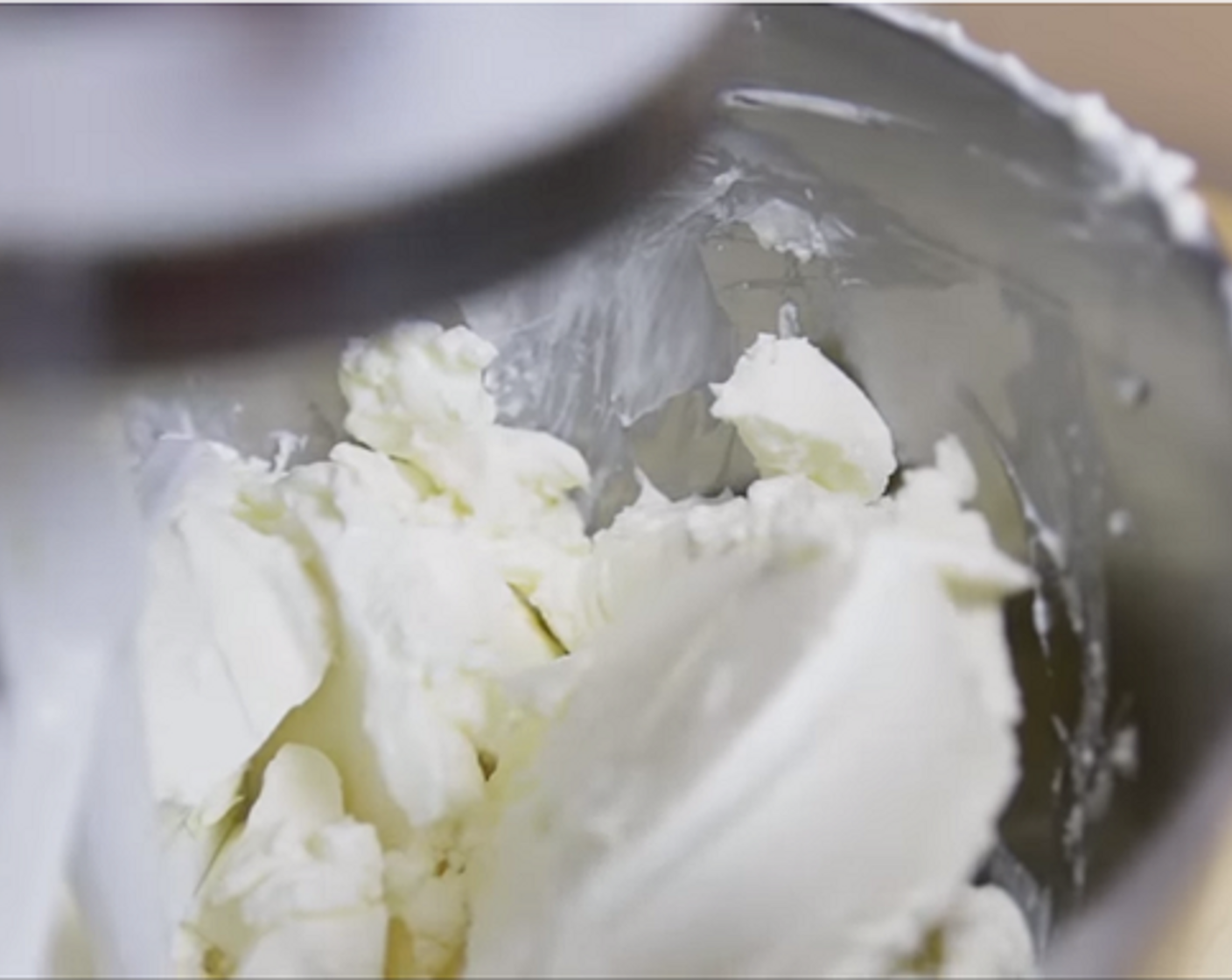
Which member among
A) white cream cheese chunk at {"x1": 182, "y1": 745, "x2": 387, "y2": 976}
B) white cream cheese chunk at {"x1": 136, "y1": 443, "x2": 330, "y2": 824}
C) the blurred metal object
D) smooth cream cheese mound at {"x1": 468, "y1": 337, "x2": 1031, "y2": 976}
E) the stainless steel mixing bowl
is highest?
the blurred metal object

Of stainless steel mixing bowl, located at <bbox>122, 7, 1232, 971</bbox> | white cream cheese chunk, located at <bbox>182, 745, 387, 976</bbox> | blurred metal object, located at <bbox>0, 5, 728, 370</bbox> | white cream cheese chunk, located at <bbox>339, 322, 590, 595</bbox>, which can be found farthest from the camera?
white cream cheese chunk, located at <bbox>339, 322, 590, 595</bbox>

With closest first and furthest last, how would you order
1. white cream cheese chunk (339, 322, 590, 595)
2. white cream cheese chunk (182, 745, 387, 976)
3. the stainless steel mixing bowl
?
the stainless steel mixing bowl < white cream cheese chunk (182, 745, 387, 976) < white cream cheese chunk (339, 322, 590, 595)

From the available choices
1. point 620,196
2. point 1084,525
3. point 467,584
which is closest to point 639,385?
point 467,584

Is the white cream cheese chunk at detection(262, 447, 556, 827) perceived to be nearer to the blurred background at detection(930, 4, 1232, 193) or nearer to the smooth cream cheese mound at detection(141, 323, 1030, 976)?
the smooth cream cheese mound at detection(141, 323, 1030, 976)

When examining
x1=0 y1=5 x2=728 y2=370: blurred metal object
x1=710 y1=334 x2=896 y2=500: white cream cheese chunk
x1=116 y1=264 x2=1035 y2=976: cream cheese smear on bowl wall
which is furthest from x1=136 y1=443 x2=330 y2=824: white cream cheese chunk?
x1=0 y1=5 x2=728 y2=370: blurred metal object

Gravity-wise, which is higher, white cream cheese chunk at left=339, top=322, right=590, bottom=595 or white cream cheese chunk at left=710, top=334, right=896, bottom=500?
white cream cheese chunk at left=710, top=334, right=896, bottom=500

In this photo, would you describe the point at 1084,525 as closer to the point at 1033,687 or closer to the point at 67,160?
the point at 1033,687

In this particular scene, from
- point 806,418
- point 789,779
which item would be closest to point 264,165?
point 789,779
